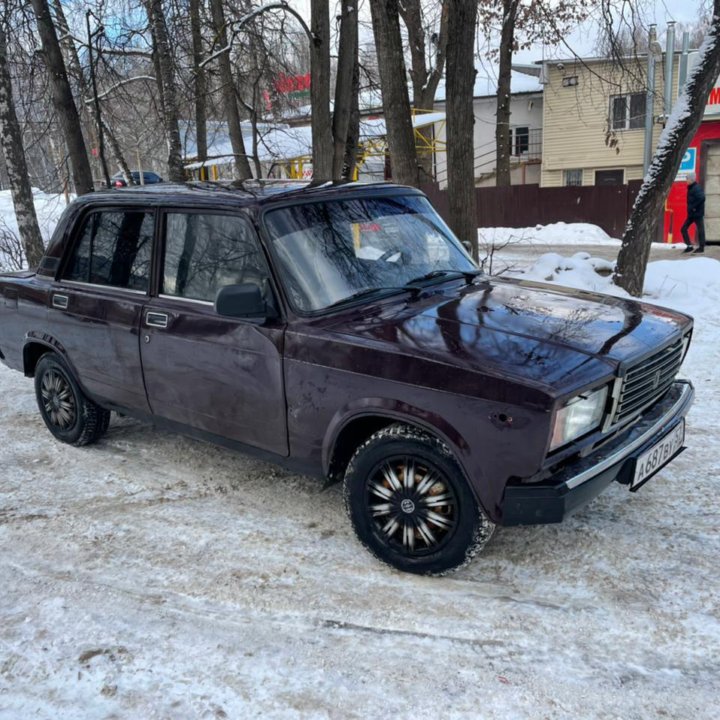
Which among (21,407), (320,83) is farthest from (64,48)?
(21,407)

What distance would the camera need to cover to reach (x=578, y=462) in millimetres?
2977

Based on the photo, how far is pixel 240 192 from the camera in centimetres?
394

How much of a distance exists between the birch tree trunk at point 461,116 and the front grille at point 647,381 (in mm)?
4987

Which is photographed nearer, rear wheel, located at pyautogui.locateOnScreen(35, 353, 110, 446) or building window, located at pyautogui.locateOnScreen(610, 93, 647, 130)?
rear wheel, located at pyautogui.locateOnScreen(35, 353, 110, 446)

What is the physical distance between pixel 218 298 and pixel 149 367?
110 cm

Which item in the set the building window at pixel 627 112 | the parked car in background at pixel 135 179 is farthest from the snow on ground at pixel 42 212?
the building window at pixel 627 112

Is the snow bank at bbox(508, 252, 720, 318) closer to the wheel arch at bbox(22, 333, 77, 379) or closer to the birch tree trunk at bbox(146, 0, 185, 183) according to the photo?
the wheel arch at bbox(22, 333, 77, 379)

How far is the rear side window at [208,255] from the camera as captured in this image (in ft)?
12.0

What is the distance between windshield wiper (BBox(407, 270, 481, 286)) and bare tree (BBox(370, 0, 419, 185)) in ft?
17.8

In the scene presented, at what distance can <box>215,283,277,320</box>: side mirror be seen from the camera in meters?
3.34

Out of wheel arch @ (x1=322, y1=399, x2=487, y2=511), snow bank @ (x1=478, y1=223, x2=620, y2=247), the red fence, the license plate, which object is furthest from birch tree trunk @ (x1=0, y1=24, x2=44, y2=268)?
the red fence

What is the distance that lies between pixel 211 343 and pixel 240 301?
53 cm

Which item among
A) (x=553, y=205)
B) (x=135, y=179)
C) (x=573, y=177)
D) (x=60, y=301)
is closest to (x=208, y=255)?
(x=60, y=301)

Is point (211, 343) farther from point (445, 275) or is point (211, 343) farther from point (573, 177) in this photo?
point (573, 177)
